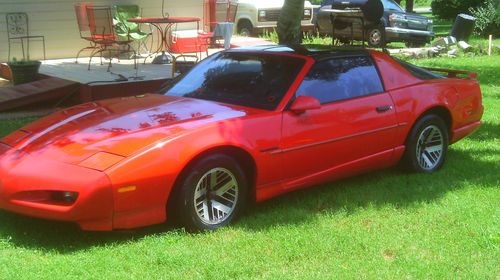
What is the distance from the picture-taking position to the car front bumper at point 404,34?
57.5 feet

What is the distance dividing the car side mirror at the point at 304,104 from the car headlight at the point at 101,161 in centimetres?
144

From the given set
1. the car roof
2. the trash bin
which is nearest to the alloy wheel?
the car roof

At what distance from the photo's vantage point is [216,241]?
13.9ft

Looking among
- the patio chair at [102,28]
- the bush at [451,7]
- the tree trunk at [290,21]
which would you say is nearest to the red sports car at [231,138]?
the tree trunk at [290,21]

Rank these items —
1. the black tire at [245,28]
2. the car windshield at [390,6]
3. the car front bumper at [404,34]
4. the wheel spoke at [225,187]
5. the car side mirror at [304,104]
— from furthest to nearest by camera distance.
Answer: the car windshield at [390,6]
the black tire at [245,28]
the car front bumper at [404,34]
the car side mirror at [304,104]
the wheel spoke at [225,187]

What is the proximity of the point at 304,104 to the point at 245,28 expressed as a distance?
1358 centimetres

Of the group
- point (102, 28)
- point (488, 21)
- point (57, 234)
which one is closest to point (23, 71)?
point (102, 28)

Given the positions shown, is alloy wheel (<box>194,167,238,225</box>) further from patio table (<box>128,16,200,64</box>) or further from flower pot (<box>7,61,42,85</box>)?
patio table (<box>128,16,200,64</box>)

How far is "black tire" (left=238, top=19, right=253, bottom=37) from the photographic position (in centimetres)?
1792

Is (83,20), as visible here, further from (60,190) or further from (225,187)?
(60,190)

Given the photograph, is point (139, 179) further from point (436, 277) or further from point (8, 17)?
point (8, 17)

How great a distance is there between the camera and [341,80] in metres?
5.39

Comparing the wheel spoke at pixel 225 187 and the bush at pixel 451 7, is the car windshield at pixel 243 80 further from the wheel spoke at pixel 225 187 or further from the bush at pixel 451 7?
the bush at pixel 451 7

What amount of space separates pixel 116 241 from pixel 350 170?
2.06m
